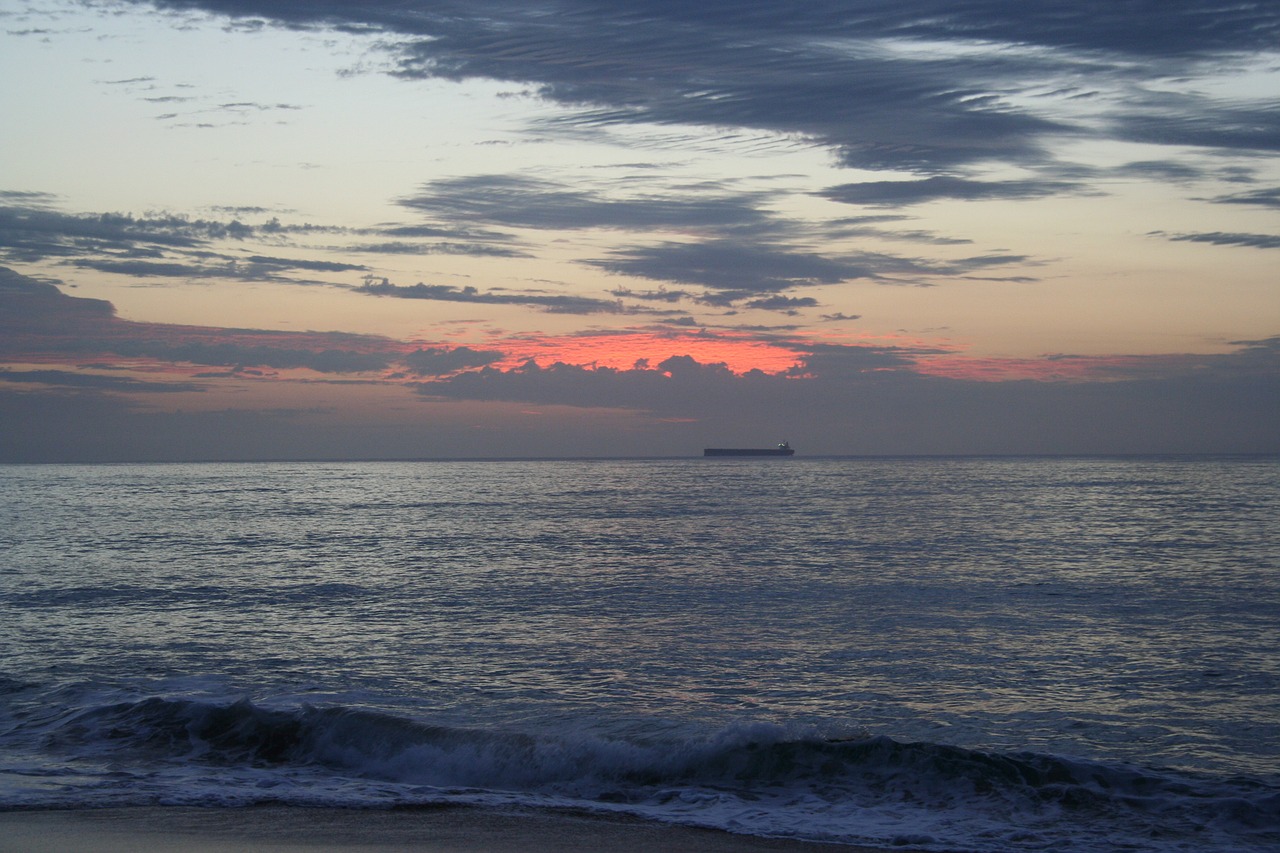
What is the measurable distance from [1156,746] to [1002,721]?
2154mm

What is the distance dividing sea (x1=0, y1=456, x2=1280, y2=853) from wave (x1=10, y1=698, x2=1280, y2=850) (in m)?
0.05

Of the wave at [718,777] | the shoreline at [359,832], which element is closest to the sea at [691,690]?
the wave at [718,777]

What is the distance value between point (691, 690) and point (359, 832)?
7.35m

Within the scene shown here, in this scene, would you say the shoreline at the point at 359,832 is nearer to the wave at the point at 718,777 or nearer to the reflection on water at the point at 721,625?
the wave at the point at 718,777

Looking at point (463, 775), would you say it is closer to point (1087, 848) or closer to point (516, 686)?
point (516, 686)

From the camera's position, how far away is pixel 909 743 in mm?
13102

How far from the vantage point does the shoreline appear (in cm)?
1002

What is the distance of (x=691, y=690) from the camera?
16.6 m

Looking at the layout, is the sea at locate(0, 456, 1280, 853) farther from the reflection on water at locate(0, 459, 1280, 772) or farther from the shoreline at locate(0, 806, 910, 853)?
the shoreline at locate(0, 806, 910, 853)

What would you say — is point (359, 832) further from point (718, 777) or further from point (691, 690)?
point (691, 690)

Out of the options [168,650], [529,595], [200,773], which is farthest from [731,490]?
[200,773]

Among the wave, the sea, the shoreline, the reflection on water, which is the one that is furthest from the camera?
the reflection on water

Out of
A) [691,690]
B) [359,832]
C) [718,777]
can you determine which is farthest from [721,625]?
[359,832]

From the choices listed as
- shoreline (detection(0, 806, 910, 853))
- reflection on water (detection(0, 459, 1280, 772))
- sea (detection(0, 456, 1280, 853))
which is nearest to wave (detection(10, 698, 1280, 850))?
sea (detection(0, 456, 1280, 853))
